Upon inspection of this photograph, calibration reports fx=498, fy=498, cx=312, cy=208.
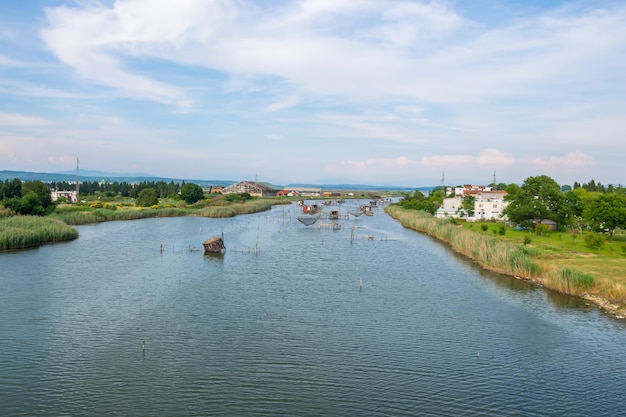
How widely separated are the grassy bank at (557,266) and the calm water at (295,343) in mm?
1094

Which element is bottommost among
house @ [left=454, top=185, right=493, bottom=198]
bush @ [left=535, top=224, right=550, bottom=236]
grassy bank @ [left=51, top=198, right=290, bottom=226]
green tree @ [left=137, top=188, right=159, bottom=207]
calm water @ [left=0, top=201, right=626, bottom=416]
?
calm water @ [left=0, top=201, right=626, bottom=416]

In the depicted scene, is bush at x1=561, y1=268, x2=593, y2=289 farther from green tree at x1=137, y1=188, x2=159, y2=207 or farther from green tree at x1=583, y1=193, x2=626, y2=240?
green tree at x1=137, y1=188, x2=159, y2=207

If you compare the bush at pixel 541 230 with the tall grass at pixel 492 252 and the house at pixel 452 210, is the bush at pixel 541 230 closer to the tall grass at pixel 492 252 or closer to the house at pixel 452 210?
Result: the tall grass at pixel 492 252

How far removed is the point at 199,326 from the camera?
1872 cm

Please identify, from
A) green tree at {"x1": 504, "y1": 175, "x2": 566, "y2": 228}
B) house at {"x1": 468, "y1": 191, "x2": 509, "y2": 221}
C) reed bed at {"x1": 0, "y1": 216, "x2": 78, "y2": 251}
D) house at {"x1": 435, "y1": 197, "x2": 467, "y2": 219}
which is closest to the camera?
reed bed at {"x1": 0, "y1": 216, "x2": 78, "y2": 251}

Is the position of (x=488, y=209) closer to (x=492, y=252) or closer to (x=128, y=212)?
(x=492, y=252)

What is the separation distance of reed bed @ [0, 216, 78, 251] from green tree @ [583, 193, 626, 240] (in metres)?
43.2

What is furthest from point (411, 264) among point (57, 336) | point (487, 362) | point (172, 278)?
point (57, 336)

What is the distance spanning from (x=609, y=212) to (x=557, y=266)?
13509 millimetres

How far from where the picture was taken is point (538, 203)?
47.6 meters

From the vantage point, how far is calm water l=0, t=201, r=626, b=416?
42.9 feet

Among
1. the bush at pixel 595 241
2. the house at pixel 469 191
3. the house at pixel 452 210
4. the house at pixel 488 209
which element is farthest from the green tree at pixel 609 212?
the house at pixel 469 191

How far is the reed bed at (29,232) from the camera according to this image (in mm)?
36062

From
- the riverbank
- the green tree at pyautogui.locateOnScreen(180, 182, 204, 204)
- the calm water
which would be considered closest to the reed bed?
Result: the riverbank
